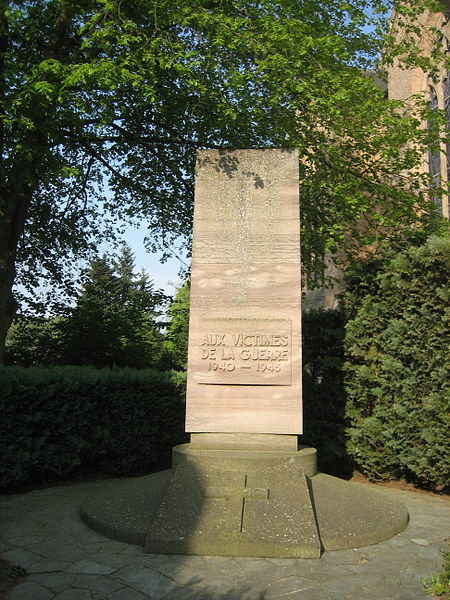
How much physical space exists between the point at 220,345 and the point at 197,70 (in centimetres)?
548

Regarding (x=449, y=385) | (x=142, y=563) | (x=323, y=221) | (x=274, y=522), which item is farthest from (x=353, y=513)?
(x=323, y=221)

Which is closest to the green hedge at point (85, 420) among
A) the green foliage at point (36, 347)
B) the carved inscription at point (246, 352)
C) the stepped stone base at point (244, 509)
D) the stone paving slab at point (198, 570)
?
the stepped stone base at point (244, 509)

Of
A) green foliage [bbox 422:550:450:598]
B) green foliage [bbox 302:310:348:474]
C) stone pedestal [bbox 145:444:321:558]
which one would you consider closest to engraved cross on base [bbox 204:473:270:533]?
stone pedestal [bbox 145:444:321:558]

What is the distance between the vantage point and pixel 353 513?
16.7 feet

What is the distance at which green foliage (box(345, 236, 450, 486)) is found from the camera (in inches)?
288

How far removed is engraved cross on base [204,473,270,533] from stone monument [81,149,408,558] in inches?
0.4

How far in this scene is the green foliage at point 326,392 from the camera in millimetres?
8766

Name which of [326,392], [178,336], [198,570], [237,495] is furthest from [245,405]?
[178,336]

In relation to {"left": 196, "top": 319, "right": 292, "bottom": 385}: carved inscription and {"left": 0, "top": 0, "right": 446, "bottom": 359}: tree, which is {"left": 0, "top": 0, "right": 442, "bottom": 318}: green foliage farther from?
{"left": 196, "top": 319, "right": 292, "bottom": 385}: carved inscription

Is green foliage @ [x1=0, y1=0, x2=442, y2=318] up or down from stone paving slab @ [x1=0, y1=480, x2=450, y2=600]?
up

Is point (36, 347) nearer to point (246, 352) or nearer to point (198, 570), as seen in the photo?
point (246, 352)

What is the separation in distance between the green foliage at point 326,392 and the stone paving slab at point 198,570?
3491 mm

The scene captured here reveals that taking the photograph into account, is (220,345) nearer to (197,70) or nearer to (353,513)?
(353,513)

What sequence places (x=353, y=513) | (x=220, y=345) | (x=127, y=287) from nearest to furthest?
(x=353, y=513), (x=220, y=345), (x=127, y=287)
